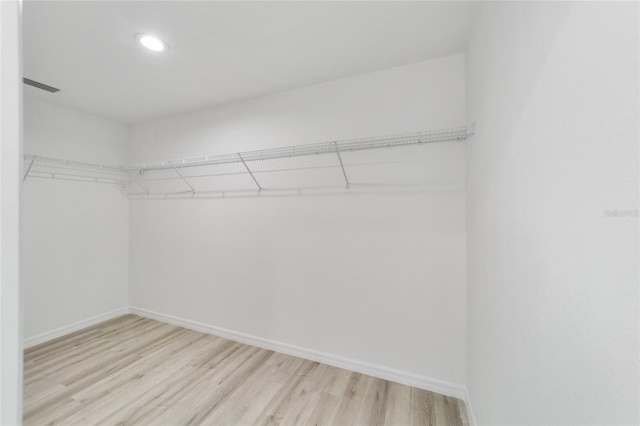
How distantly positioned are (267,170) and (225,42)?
3.30 ft

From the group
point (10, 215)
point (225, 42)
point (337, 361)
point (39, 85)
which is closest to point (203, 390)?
point (337, 361)

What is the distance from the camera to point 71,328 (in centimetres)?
258

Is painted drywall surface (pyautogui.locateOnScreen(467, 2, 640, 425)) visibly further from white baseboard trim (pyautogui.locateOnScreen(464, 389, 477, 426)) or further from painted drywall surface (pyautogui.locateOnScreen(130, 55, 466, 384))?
painted drywall surface (pyautogui.locateOnScreen(130, 55, 466, 384))

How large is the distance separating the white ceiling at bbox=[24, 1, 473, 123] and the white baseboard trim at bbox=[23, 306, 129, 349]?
2.29 m

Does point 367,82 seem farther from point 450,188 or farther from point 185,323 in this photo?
point 185,323

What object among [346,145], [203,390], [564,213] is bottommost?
[203,390]

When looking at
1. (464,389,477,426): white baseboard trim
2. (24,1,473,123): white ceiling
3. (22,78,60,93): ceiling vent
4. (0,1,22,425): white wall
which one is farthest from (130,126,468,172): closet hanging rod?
(464,389,477,426): white baseboard trim

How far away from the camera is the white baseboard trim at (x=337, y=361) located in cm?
169

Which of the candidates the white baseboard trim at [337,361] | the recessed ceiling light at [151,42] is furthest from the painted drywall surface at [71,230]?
the recessed ceiling light at [151,42]

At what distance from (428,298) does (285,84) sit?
80.9 inches

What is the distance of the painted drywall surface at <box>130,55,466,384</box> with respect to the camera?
67.4 inches

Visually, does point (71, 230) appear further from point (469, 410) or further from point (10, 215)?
point (469, 410)

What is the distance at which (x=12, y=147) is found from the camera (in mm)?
346

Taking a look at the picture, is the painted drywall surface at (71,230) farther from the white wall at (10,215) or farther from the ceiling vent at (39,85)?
the white wall at (10,215)
